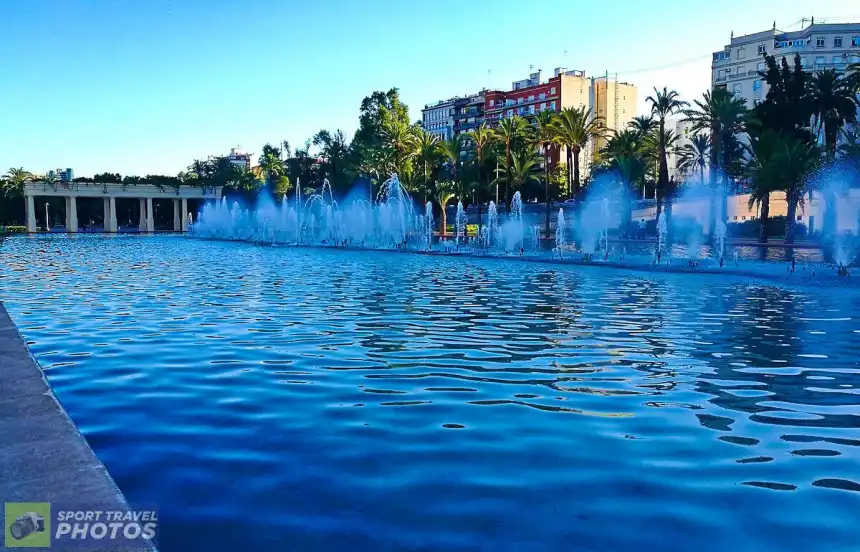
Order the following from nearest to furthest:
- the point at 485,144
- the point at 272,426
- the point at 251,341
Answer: the point at 272,426 < the point at 251,341 < the point at 485,144

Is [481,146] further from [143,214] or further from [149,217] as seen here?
[143,214]

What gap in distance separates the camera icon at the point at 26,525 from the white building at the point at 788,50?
85237 mm

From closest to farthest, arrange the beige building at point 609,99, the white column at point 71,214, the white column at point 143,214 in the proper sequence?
the white column at point 71,214 < the white column at point 143,214 < the beige building at point 609,99

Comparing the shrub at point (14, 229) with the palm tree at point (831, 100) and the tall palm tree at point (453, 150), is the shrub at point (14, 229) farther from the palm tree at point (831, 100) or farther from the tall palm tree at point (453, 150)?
the palm tree at point (831, 100)

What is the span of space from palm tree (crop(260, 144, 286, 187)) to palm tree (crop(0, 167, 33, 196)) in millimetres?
26372

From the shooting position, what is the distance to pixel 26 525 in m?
3.21

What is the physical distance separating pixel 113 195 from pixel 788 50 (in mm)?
78009

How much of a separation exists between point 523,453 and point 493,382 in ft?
7.09

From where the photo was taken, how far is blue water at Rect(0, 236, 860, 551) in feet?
12.8

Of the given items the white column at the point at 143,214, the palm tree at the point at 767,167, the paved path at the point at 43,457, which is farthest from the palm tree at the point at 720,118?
the white column at the point at 143,214

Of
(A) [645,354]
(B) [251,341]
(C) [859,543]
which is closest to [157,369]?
(B) [251,341]

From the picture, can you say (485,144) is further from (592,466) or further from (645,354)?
(592,466)

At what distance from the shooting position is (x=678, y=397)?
6535 mm

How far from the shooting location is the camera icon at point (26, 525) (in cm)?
314
